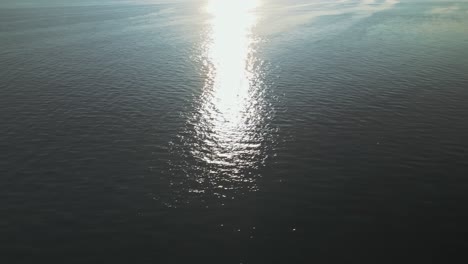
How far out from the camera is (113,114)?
7844cm

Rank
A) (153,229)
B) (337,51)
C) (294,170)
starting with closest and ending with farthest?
(153,229), (294,170), (337,51)

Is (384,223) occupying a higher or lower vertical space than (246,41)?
lower

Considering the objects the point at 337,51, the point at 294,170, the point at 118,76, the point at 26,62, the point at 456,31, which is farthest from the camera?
the point at 456,31

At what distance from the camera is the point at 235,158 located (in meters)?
Result: 61.5

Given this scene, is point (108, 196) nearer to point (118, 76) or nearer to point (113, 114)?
point (113, 114)

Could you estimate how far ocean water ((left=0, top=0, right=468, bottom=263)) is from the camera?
4322cm

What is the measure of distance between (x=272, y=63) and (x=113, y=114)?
58.5 meters

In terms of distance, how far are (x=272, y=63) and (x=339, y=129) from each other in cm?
5394

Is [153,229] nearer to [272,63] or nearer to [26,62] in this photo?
[272,63]

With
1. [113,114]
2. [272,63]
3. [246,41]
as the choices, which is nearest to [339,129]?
[113,114]

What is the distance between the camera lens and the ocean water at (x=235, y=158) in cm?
4322

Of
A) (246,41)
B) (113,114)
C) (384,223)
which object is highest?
(246,41)

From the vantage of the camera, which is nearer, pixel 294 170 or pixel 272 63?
pixel 294 170

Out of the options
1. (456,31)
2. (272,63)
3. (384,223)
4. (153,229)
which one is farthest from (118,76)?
(456,31)
